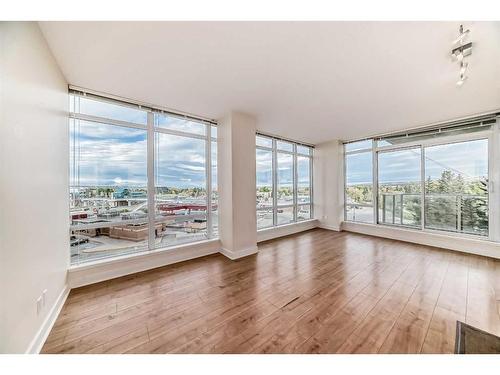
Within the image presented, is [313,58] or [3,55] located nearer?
[3,55]

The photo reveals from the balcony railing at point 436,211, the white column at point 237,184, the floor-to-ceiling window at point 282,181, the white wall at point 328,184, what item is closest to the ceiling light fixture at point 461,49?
the white column at point 237,184

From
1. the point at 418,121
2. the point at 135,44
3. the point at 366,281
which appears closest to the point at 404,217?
the point at 418,121

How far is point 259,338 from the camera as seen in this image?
1543 millimetres

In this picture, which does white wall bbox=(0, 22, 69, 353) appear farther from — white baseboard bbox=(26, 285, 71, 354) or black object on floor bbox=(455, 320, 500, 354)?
black object on floor bbox=(455, 320, 500, 354)

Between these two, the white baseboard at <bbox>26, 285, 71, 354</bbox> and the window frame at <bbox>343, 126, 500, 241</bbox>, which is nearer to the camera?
the white baseboard at <bbox>26, 285, 71, 354</bbox>

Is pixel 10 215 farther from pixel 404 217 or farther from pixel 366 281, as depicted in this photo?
pixel 404 217

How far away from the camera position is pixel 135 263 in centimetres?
282

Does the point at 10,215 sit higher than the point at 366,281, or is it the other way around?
the point at 10,215

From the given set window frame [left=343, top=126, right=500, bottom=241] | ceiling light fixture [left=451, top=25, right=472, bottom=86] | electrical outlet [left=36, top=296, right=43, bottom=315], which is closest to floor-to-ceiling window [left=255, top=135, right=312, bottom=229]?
window frame [left=343, top=126, right=500, bottom=241]

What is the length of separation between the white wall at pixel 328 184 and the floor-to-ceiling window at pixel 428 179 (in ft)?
1.07

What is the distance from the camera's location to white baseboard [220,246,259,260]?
3.34 meters

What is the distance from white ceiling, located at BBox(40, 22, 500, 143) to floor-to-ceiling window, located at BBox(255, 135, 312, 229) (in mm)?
1639

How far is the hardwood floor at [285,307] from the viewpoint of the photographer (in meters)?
1.50

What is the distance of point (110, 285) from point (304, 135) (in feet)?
16.1
